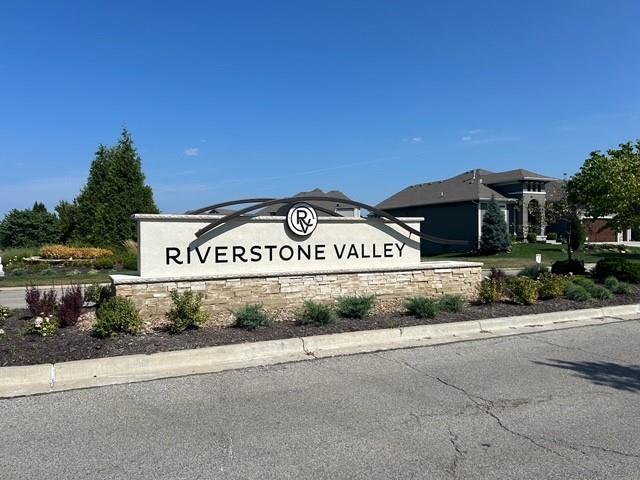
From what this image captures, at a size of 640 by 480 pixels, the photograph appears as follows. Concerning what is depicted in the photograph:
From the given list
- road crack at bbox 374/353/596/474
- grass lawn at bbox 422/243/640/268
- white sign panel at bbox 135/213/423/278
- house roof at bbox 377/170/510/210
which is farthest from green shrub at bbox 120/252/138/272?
house roof at bbox 377/170/510/210

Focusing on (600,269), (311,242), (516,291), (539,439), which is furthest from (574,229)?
(539,439)

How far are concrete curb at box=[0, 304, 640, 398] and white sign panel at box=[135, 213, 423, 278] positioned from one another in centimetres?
250

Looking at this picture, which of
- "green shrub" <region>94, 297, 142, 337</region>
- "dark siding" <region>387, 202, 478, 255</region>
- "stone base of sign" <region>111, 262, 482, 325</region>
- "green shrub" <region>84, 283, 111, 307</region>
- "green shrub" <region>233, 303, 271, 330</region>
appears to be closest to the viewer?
"green shrub" <region>94, 297, 142, 337</region>

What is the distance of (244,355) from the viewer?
23.0 ft

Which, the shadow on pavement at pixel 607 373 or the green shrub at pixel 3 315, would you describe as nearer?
the shadow on pavement at pixel 607 373

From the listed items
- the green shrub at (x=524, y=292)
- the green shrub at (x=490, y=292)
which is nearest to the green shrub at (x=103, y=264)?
the green shrub at (x=490, y=292)

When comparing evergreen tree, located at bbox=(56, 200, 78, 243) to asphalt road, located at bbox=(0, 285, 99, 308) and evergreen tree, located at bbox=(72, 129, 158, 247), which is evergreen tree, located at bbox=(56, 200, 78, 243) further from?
asphalt road, located at bbox=(0, 285, 99, 308)

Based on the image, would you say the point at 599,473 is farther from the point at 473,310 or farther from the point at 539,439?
the point at 473,310

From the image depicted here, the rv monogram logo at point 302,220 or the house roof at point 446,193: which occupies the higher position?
the house roof at point 446,193

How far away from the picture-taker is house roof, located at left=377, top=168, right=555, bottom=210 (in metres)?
39.7

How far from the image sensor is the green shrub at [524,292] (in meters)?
10.6

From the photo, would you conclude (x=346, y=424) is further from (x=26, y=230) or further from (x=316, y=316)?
(x=26, y=230)

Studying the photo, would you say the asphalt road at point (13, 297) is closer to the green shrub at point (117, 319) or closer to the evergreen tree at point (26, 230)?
the green shrub at point (117, 319)

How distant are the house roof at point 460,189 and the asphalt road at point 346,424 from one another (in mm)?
33058
